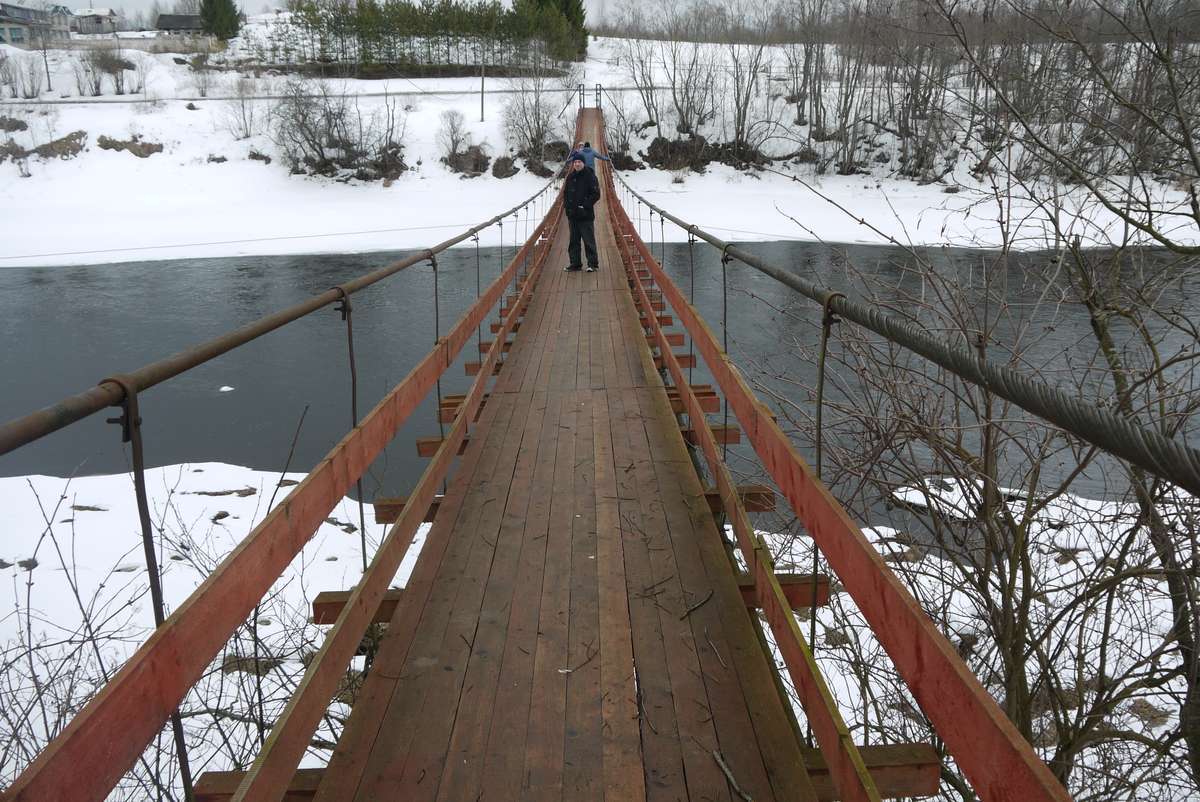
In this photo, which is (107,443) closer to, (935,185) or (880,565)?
(880,565)

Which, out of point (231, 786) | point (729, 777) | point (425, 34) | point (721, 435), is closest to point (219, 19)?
point (425, 34)

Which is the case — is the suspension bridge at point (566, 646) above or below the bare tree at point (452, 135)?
below

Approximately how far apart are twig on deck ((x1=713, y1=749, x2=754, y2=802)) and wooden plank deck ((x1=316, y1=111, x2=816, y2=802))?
0.01 metres

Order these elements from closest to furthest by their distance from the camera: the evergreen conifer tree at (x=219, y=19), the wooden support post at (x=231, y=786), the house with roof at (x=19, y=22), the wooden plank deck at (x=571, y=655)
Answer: the wooden support post at (x=231, y=786) → the wooden plank deck at (x=571, y=655) → the evergreen conifer tree at (x=219, y=19) → the house with roof at (x=19, y=22)

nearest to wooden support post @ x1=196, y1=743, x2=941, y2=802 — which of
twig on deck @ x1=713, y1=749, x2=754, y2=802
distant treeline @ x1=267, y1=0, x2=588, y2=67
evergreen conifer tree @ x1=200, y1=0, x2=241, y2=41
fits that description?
twig on deck @ x1=713, y1=749, x2=754, y2=802

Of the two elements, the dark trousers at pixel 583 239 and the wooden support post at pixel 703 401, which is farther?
the dark trousers at pixel 583 239

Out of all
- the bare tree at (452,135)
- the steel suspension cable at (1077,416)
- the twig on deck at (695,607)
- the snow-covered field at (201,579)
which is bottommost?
the snow-covered field at (201,579)

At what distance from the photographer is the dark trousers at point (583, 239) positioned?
979 cm

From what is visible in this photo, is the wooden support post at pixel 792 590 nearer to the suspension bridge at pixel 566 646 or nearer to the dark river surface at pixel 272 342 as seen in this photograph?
the suspension bridge at pixel 566 646

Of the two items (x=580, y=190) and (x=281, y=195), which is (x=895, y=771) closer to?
(x=580, y=190)

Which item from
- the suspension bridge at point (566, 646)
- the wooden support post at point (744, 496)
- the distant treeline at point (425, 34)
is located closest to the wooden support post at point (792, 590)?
the suspension bridge at point (566, 646)

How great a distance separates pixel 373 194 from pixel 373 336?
68.5 feet

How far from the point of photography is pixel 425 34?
166 feet

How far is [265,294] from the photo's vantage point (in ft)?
60.5
